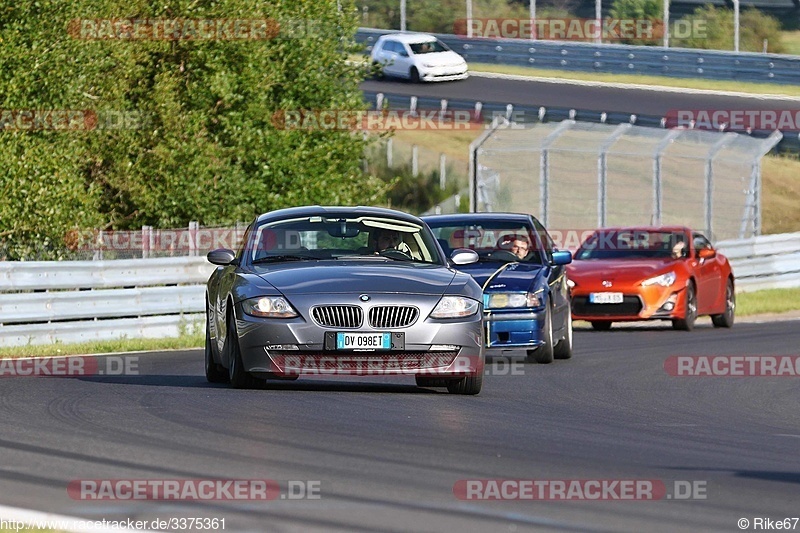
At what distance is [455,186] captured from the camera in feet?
159

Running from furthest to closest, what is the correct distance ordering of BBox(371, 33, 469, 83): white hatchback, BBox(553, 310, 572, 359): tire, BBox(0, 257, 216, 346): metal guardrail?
BBox(371, 33, 469, 83): white hatchback, BBox(0, 257, 216, 346): metal guardrail, BBox(553, 310, 572, 359): tire

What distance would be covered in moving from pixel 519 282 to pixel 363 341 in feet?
15.9

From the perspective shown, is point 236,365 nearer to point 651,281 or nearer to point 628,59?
point 651,281

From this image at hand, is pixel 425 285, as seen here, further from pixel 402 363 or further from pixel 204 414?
pixel 204 414

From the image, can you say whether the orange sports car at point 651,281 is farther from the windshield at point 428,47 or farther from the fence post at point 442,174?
the windshield at point 428,47

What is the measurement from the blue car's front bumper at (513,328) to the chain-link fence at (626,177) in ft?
46.6

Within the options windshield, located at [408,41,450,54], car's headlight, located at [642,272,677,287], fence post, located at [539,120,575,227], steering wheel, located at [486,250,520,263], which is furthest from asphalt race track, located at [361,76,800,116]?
steering wheel, located at [486,250,520,263]

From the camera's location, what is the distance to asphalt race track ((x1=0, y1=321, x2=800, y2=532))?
23.4 feet

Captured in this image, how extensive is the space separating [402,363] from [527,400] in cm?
115

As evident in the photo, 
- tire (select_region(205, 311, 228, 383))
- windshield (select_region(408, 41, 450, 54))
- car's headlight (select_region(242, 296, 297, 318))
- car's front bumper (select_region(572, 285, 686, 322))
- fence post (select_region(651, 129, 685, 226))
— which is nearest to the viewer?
car's headlight (select_region(242, 296, 297, 318))

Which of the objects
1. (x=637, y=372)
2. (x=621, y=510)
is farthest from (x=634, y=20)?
(x=621, y=510)

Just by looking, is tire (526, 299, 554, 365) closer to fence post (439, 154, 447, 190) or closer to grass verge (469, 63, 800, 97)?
grass verge (469, 63, 800, 97)

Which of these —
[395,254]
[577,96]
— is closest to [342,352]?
[395,254]

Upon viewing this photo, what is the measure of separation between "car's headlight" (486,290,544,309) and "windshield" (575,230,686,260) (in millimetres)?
7650
